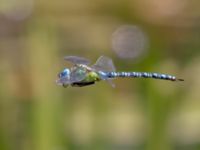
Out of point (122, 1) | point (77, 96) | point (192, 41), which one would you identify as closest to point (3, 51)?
point (77, 96)

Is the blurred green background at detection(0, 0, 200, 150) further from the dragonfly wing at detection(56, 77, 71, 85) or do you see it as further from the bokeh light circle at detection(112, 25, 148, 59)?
the dragonfly wing at detection(56, 77, 71, 85)

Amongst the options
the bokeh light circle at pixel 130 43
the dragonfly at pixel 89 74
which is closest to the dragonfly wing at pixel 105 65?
the dragonfly at pixel 89 74

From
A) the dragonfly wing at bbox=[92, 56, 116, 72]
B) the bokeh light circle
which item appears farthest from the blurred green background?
the dragonfly wing at bbox=[92, 56, 116, 72]

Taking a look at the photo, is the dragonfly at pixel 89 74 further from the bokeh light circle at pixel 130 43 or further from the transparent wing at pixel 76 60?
the bokeh light circle at pixel 130 43

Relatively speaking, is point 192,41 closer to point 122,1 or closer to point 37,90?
point 122,1

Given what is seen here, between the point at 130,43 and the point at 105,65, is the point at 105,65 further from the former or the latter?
the point at 130,43
